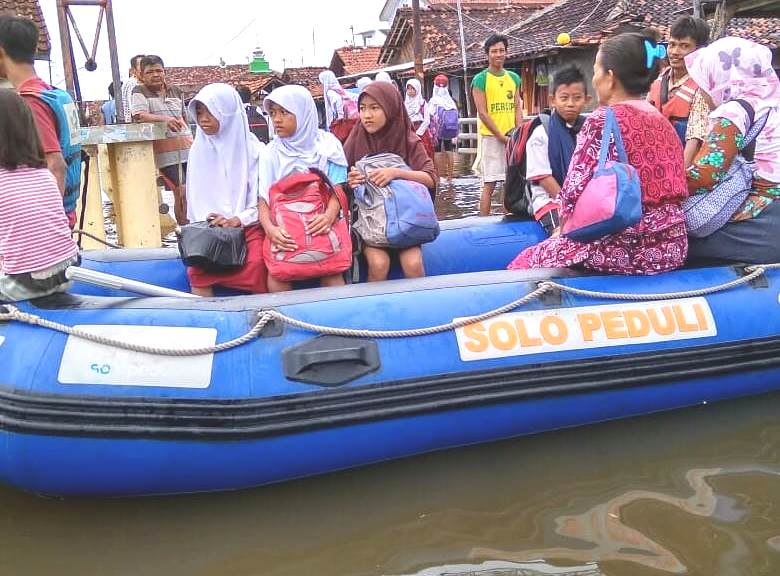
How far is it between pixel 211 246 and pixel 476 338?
1198mm

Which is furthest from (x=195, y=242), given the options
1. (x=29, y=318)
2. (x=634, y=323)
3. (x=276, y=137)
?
(x=634, y=323)

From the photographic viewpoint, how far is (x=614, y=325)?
9.92 feet

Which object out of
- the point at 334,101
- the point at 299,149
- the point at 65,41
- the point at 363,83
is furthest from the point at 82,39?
the point at 299,149

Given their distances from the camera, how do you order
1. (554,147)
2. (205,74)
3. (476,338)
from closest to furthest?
(476,338) < (554,147) < (205,74)

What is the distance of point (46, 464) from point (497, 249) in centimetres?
240

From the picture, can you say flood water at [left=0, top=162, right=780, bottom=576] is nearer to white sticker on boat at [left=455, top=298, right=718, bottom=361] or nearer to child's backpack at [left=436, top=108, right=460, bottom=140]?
white sticker on boat at [left=455, top=298, right=718, bottom=361]

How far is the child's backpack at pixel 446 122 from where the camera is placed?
13891 mm

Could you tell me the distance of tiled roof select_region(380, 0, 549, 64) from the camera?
22.8m

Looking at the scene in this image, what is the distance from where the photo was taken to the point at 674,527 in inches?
95.8

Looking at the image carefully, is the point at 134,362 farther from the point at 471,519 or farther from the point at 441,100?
the point at 441,100

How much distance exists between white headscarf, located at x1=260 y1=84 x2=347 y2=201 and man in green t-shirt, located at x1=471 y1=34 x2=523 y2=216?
282 cm

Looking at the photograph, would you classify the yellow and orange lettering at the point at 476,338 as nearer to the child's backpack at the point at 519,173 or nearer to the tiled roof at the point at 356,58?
the child's backpack at the point at 519,173

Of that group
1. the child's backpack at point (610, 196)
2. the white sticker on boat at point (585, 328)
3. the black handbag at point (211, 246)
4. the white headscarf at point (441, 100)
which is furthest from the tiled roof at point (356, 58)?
the white sticker on boat at point (585, 328)

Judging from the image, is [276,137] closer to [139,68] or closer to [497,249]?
[497,249]
